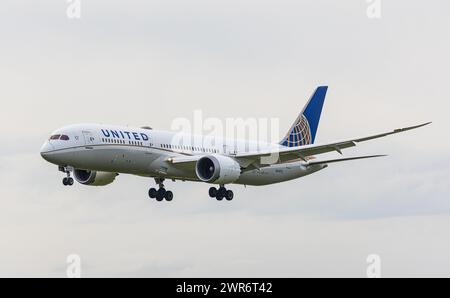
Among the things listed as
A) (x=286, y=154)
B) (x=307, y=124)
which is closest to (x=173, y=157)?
(x=286, y=154)

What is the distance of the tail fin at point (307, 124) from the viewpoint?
299 ft

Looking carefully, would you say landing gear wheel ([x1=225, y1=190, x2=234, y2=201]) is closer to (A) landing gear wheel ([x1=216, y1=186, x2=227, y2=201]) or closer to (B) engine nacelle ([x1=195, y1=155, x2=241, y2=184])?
(A) landing gear wheel ([x1=216, y1=186, x2=227, y2=201])

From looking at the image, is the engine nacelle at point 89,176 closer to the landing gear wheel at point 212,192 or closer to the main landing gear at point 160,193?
the main landing gear at point 160,193

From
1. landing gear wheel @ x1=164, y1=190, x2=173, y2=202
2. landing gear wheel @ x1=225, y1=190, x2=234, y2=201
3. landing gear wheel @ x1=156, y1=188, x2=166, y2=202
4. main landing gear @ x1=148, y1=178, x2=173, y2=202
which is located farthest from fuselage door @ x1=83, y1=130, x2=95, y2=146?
landing gear wheel @ x1=225, y1=190, x2=234, y2=201

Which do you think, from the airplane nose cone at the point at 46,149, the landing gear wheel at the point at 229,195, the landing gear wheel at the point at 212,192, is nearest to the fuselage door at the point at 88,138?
the airplane nose cone at the point at 46,149

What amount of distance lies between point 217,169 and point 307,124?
17061mm

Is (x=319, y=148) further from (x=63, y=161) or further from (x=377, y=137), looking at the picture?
(x=63, y=161)

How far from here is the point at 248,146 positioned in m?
85.1

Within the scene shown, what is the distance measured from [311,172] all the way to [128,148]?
18.1 metres

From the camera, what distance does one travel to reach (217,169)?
78.1 m

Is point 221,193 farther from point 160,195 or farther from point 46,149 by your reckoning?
point 46,149
